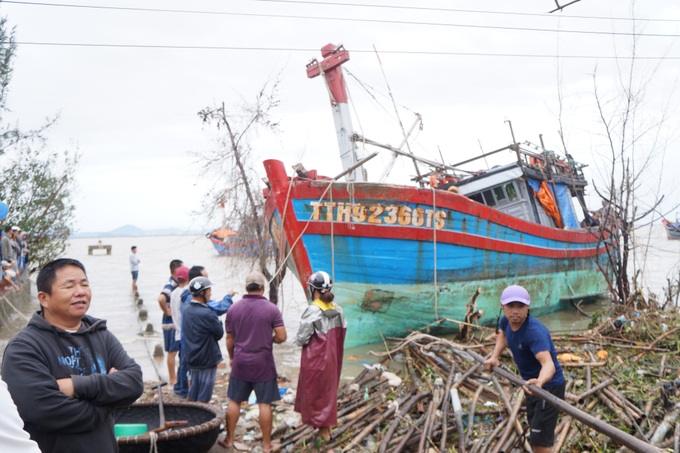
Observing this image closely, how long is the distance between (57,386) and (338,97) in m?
9.22

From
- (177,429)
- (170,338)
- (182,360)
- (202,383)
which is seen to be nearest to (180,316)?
(182,360)

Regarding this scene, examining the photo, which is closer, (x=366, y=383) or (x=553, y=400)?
(x=553, y=400)

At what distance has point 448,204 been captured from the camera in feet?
34.5

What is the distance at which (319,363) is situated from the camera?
5.05 meters

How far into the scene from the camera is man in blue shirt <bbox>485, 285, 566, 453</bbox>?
384 cm

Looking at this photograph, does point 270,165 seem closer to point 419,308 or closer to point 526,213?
point 419,308

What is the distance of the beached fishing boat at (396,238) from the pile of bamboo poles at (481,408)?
124 inches

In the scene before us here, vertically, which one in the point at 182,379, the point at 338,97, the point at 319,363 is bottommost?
the point at 182,379

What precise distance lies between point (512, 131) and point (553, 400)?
36.6ft

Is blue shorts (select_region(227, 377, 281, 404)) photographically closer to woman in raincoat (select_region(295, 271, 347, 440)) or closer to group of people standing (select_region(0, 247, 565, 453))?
group of people standing (select_region(0, 247, 565, 453))

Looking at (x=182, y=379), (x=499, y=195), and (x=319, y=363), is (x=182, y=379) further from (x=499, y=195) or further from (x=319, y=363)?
(x=499, y=195)

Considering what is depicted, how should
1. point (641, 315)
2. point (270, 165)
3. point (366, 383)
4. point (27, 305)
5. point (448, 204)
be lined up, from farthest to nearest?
1. point (27, 305)
2. point (448, 204)
3. point (270, 165)
4. point (641, 315)
5. point (366, 383)

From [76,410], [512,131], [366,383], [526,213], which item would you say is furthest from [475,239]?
[76,410]

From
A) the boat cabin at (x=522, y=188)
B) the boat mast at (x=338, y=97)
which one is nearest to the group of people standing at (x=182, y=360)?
the boat mast at (x=338, y=97)
